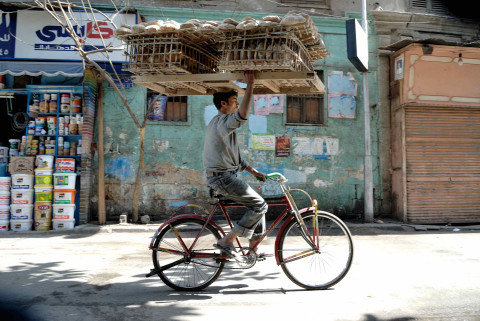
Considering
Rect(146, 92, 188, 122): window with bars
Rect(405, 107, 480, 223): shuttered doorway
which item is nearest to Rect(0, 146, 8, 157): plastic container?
Rect(146, 92, 188, 122): window with bars

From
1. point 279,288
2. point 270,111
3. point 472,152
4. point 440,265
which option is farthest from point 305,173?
point 279,288

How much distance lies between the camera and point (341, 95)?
10.2 metres

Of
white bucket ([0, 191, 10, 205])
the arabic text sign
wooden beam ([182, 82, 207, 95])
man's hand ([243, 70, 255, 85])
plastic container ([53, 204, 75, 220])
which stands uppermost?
the arabic text sign

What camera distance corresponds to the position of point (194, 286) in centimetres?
388

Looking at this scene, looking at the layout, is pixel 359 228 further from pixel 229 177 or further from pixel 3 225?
pixel 3 225

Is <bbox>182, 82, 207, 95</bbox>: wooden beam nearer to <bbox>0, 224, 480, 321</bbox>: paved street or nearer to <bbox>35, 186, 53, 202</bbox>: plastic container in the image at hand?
<bbox>0, 224, 480, 321</bbox>: paved street

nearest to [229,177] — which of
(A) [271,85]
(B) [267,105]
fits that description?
(A) [271,85]

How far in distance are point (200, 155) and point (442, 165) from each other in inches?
252

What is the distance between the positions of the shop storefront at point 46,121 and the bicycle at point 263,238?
536 cm

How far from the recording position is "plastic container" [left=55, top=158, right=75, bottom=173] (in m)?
8.41

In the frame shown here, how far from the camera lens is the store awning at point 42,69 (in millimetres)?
8773

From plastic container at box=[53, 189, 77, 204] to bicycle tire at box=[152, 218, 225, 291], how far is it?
5293mm

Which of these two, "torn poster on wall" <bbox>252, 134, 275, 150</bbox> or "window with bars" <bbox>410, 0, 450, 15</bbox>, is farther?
"window with bars" <bbox>410, 0, 450, 15</bbox>

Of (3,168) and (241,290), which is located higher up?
(3,168)
